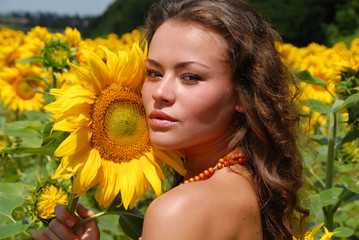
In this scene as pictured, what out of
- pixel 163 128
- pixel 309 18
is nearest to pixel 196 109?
pixel 163 128

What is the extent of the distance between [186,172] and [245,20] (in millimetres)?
419

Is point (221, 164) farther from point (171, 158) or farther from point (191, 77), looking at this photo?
point (191, 77)

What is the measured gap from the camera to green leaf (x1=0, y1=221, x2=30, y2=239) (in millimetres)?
1277

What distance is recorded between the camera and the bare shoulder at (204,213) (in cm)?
109

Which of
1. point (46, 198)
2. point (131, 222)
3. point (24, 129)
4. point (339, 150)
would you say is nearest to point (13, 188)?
point (24, 129)

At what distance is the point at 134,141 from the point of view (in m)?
1.31

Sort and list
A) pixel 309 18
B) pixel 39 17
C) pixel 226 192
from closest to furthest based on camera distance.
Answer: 1. pixel 226 192
2. pixel 39 17
3. pixel 309 18

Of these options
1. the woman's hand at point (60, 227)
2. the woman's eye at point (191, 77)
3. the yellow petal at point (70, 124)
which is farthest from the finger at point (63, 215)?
the woman's eye at point (191, 77)

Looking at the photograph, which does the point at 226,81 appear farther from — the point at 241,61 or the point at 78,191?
the point at 78,191

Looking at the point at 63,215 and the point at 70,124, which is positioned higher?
the point at 70,124

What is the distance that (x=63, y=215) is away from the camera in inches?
50.5

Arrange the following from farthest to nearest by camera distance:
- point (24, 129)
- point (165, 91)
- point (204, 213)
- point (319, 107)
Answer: point (319, 107)
point (24, 129)
point (165, 91)
point (204, 213)

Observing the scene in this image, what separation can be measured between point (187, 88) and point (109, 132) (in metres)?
0.22

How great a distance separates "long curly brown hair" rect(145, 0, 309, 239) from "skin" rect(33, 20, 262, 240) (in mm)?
33
